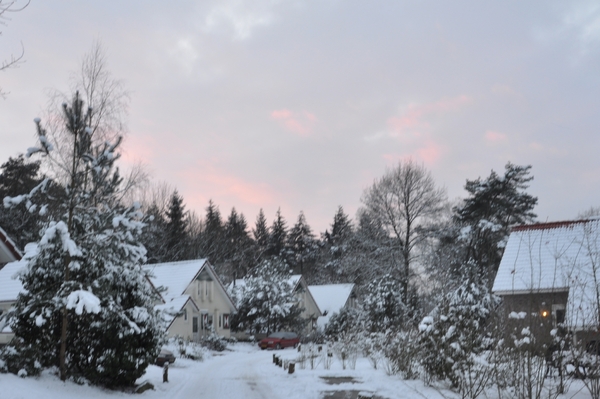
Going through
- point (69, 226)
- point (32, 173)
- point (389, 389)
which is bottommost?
point (389, 389)

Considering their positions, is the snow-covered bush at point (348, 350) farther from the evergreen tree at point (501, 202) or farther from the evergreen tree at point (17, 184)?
the evergreen tree at point (17, 184)

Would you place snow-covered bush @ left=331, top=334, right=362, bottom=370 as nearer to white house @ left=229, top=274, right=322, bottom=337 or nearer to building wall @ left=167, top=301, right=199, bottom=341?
building wall @ left=167, top=301, right=199, bottom=341

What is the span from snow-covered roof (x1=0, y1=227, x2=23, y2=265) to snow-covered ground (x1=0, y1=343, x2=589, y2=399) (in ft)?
20.6

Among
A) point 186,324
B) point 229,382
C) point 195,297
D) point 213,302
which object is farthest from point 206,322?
point 229,382

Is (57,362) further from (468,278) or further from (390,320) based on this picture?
(390,320)

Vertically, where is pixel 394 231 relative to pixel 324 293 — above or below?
above

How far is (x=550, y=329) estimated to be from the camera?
9844mm

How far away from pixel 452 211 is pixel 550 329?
35.7 m

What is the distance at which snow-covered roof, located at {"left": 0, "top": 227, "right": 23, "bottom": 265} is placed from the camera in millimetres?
18219

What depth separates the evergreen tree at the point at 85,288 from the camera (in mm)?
13445

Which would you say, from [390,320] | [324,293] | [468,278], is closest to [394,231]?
[390,320]

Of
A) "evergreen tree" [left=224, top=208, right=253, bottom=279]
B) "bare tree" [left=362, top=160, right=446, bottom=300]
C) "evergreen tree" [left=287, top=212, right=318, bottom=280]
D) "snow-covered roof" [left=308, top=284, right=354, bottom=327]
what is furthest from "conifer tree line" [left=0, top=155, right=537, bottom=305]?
"evergreen tree" [left=287, top=212, right=318, bottom=280]

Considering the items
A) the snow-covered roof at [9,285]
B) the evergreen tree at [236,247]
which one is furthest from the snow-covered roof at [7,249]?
the evergreen tree at [236,247]

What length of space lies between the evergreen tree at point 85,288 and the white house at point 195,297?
22.0 m
